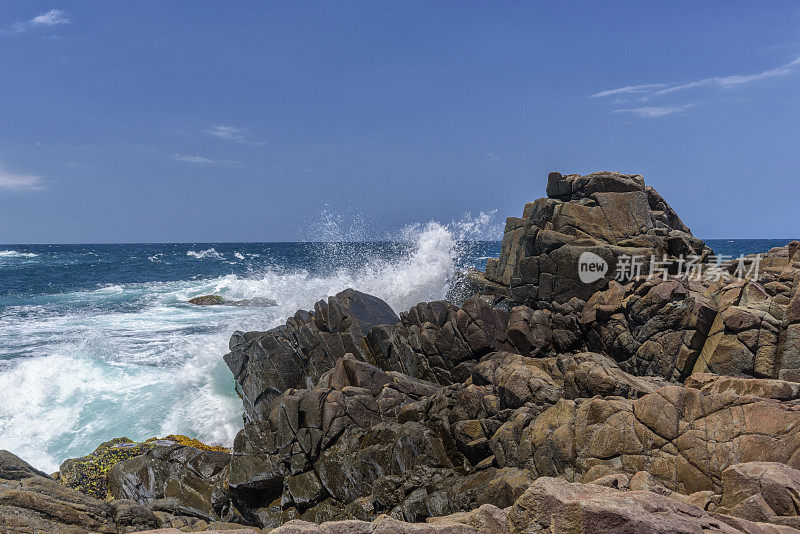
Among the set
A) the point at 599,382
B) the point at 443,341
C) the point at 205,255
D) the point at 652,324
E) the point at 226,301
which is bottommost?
the point at 226,301

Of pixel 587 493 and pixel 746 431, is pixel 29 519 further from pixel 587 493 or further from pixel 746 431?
pixel 746 431

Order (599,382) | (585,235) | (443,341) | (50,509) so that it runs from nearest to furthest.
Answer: (50,509) → (599,382) → (443,341) → (585,235)

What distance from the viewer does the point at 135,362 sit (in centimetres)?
2686

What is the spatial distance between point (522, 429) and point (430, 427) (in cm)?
226

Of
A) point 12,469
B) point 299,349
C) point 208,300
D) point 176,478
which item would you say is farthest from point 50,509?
point 208,300

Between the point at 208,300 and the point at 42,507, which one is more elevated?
the point at 42,507

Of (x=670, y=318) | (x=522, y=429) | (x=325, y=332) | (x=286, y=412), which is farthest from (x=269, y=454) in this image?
(x=670, y=318)

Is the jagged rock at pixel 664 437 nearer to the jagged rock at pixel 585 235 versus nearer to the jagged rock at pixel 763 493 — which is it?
the jagged rock at pixel 763 493

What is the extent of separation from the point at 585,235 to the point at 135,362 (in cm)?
2322

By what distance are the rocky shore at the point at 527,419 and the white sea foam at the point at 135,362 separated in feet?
10.8

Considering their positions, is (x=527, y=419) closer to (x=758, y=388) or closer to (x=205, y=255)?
(x=758, y=388)

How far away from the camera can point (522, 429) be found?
442 inches

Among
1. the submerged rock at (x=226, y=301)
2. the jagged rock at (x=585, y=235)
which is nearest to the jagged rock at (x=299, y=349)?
the jagged rock at (x=585, y=235)

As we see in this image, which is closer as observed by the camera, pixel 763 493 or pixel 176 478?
pixel 763 493
